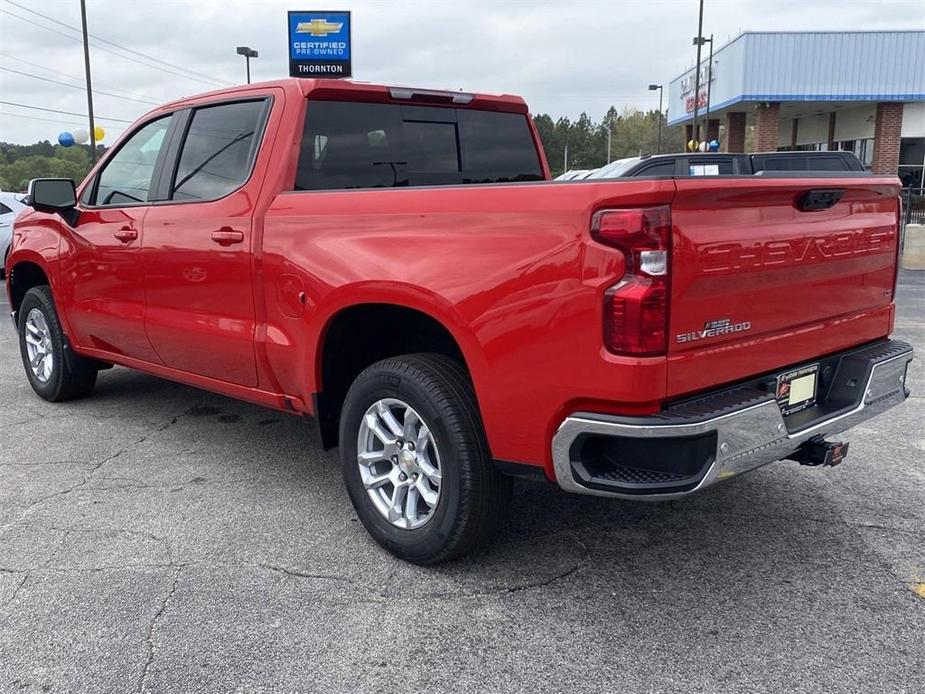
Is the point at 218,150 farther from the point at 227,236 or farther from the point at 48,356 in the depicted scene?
the point at 48,356

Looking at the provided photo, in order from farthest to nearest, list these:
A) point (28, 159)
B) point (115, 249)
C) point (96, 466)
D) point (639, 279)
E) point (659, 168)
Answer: point (28, 159), point (659, 168), point (115, 249), point (96, 466), point (639, 279)

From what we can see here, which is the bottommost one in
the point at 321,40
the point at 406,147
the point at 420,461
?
the point at 420,461

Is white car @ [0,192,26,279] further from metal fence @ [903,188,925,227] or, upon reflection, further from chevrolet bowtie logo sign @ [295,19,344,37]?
metal fence @ [903,188,925,227]

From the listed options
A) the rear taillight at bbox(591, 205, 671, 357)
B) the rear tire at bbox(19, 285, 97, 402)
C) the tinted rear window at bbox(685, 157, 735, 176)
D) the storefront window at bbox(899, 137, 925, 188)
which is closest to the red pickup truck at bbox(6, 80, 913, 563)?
the rear taillight at bbox(591, 205, 671, 357)

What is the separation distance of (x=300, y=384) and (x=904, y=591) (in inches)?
101

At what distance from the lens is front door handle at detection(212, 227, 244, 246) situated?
389 cm

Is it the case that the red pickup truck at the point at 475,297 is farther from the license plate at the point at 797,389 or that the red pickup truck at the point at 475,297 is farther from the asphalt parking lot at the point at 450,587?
the asphalt parking lot at the point at 450,587

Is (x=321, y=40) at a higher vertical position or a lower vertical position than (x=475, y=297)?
higher

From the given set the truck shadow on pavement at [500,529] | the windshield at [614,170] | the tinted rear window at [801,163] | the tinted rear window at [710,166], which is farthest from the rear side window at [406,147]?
the windshield at [614,170]

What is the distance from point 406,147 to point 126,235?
65.5 inches

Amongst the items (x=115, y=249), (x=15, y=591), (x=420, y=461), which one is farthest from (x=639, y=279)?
(x=115, y=249)

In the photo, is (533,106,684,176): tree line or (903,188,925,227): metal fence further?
(533,106,684,176): tree line

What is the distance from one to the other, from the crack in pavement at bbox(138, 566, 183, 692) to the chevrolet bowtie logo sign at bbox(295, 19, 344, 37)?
24.0 meters

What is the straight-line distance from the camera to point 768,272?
2.87 meters
